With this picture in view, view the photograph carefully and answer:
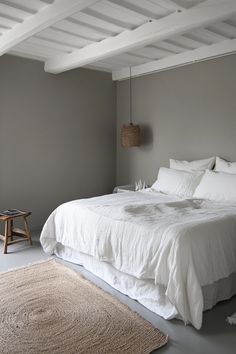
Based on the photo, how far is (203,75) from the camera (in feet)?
13.7

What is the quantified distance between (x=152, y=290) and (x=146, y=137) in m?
2.97

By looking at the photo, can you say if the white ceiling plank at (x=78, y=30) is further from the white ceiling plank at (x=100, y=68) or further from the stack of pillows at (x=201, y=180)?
the stack of pillows at (x=201, y=180)

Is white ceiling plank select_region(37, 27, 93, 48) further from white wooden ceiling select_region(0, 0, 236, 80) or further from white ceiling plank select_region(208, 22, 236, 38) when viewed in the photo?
white ceiling plank select_region(208, 22, 236, 38)

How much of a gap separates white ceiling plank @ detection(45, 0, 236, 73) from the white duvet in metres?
1.66

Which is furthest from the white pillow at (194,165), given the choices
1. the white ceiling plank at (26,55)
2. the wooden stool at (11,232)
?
the white ceiling plank at (26,55)

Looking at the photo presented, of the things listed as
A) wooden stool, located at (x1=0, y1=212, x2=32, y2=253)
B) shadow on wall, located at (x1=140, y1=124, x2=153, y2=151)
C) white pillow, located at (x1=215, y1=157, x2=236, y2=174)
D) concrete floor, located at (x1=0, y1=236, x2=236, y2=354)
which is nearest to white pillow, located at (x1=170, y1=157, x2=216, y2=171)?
white pillow, located at (x1=215, y1=157, x2=236, y2=174)

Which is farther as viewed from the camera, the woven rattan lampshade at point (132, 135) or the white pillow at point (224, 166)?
the woven rattan lampshade at point (132, 135)

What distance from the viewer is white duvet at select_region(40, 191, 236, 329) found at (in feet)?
7.14

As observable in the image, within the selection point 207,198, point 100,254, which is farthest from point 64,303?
point 207,198

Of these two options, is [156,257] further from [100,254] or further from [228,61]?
[228,61]

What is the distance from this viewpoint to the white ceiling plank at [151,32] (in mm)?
2602

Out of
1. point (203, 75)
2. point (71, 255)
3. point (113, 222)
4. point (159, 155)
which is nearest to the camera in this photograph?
point (113, 222)

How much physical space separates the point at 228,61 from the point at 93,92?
2139 mm

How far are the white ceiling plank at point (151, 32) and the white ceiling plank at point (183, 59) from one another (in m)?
1.08
